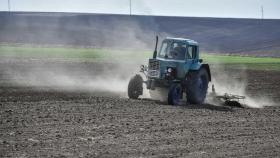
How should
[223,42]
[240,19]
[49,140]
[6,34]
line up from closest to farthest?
[49,140], [6,34], [223,42], [240,19]

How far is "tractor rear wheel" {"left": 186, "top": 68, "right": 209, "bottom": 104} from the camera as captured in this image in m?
22.3

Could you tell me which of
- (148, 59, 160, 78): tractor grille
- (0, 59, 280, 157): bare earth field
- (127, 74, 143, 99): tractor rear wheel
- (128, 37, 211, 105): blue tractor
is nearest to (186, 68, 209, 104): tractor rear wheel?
(128, 37, 211, 105): blue tractor

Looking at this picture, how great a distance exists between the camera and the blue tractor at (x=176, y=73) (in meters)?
22.2

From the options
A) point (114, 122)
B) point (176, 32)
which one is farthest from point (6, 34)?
point (114, 122)

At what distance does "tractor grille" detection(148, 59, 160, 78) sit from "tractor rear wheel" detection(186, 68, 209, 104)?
3.63 feet

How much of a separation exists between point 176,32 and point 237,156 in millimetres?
88546

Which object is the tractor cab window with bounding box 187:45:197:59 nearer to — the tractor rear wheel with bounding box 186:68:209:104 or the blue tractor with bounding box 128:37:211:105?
the blue tractor with bounding box 128:37:211:105

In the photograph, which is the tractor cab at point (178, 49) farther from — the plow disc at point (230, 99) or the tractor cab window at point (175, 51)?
the plow disc at point (230, 99)

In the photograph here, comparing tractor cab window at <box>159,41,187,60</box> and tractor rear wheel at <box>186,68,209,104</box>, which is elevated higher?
tractor cab window at <box>159,41,187,60</box>

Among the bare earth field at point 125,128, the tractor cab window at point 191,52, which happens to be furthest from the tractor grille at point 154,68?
the tractor cab window at point 191,52

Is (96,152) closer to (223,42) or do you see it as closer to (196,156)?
(196,156)

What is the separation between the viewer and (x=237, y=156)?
41.8 feet

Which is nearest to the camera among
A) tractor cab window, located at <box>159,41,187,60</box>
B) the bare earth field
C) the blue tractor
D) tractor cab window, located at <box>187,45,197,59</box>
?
the bare earth field

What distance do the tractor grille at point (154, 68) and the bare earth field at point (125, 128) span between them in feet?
3.01
